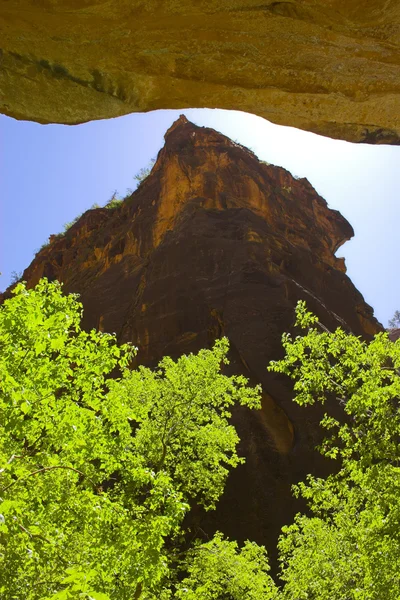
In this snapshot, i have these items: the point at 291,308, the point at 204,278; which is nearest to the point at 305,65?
the point at 291,308

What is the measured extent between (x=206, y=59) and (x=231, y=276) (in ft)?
85.9

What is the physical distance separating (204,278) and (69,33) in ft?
90.4

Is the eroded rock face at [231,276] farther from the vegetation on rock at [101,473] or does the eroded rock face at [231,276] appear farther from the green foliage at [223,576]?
the vegetation on rock at [101,473]

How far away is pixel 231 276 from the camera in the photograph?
1298 inches

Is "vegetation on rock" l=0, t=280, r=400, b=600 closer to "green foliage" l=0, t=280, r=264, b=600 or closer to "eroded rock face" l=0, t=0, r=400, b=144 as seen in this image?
"green foliage" l=0, t=280, r=264, b=600

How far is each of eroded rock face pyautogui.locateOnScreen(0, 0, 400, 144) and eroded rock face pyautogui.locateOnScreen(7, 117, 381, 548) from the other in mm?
19688

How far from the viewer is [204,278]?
33.6 meters

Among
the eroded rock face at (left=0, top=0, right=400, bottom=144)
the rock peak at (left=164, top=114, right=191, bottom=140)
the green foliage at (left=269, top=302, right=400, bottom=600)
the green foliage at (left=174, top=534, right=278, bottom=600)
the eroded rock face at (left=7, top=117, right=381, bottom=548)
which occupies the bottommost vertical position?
the green foliage at (left=174, top=534, right=278, bottom=600)

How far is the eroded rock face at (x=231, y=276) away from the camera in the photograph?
2420cm

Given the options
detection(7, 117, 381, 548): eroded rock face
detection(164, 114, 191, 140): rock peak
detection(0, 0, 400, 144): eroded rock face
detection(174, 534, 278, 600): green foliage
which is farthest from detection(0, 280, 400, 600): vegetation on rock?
detection(164, 114, 191, 140): rock peak

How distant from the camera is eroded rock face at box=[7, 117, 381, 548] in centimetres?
2420

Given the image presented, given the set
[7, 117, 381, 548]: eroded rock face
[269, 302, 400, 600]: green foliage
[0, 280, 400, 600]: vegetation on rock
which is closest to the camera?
[0, 280, 400, 600]: vegetation on rock

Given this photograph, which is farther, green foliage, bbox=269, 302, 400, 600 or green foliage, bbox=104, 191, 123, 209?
green foliage, bbox=104, 191, 123, 209

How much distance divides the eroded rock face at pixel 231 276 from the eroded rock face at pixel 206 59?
19.7 meters
